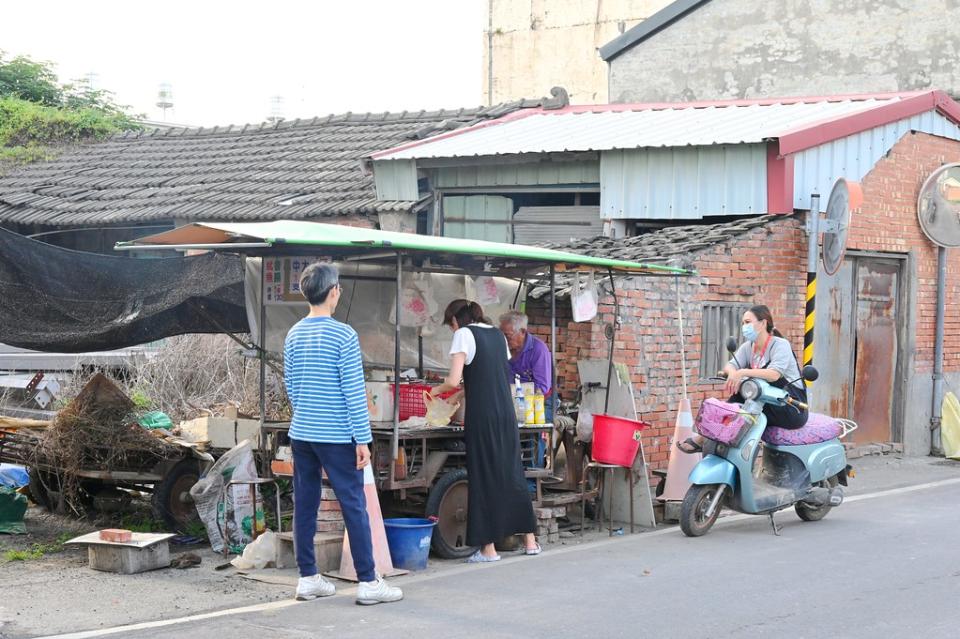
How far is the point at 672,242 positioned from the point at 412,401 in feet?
15.4

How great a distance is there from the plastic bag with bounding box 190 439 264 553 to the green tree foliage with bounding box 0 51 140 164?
614 inches

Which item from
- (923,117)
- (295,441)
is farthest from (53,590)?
(923,117)

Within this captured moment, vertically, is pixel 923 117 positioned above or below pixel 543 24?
below

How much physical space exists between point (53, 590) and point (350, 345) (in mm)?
2559

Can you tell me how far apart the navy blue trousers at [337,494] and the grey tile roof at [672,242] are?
525 centimetres

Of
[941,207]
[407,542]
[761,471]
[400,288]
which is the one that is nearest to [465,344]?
[400,288]

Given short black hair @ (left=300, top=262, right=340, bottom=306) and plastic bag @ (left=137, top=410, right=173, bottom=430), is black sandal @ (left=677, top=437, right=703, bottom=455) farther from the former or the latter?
plastic bag @ (left=137, top=410, right=173, bottom=430)

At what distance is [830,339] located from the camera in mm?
14883

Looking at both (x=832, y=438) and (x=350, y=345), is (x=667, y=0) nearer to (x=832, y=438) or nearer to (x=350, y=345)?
(x=832, y=438)

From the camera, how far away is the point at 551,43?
3775 centimetres

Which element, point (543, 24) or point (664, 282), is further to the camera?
point (543, 24)

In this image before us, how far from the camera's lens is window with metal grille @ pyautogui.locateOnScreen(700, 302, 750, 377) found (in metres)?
13.0

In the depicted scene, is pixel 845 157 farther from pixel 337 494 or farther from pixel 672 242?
pixel 337 494

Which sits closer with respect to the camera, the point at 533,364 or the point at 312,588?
the point at 312,588
